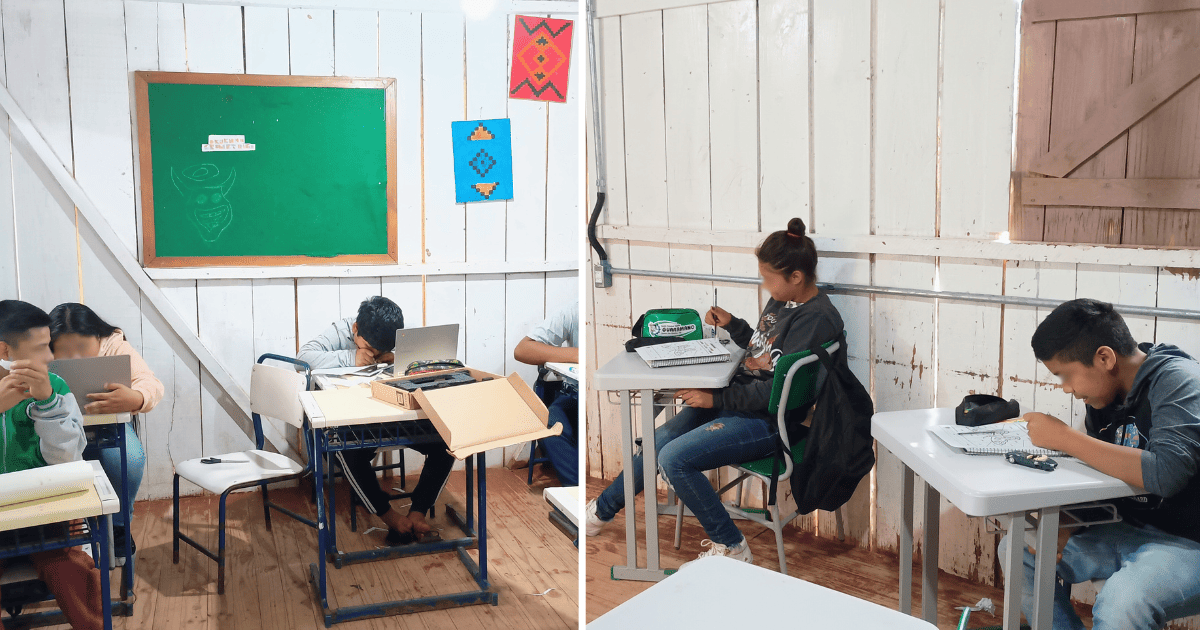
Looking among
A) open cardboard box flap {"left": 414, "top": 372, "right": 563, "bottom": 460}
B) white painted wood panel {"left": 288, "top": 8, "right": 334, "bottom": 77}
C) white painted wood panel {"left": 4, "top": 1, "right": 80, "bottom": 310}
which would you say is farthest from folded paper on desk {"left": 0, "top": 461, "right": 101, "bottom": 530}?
white painted wood panel {"left": 288, "top": 8, "right": 334, "bottom": 77}

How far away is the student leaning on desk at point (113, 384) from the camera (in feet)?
4.17

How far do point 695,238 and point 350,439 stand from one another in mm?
1639

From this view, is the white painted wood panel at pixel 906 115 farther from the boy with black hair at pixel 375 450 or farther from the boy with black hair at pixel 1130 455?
the boy with black hair at pixel 375 450

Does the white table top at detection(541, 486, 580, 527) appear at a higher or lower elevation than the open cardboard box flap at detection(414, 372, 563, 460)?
lower

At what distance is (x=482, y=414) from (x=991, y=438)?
1155 millimetres

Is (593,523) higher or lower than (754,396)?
lower

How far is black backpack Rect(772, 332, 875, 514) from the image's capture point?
241 centimetres

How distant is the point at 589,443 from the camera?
11.3 feet

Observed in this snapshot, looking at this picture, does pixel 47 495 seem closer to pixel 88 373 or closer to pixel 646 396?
pixel 88 373

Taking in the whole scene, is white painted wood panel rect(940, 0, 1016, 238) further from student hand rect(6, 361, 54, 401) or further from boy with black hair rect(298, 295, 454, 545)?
student hand rect(6, 361, 54, 401)

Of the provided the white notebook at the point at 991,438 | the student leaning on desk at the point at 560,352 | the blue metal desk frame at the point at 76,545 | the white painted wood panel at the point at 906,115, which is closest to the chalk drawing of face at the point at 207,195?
the blue metal desk frame at the point at 76,545

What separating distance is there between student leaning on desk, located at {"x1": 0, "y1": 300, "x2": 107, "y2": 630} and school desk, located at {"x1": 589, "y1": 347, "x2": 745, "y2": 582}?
1462 millimetres

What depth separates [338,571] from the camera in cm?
152


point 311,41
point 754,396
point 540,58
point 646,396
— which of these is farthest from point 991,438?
point 311,41
